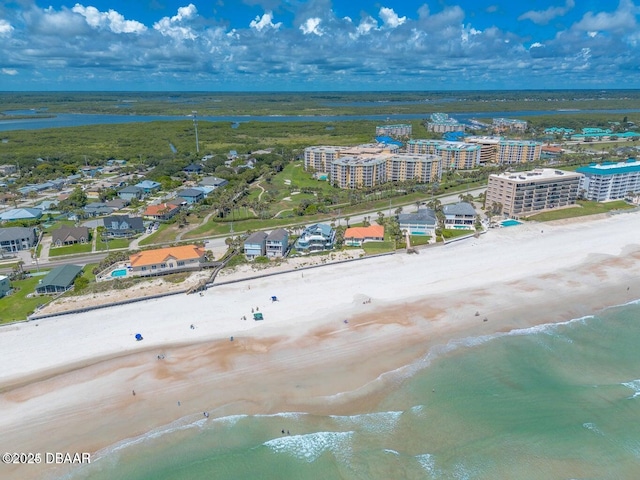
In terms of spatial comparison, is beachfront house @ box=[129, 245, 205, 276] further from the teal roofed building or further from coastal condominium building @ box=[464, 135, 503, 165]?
the teal roofed building

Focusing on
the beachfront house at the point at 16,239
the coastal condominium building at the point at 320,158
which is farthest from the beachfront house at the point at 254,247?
the coastal condominium building at the point at 320,158

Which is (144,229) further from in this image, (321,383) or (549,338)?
(549,338)

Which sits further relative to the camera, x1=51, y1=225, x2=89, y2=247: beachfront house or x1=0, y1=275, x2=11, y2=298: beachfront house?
x1=51, y1=225, x2=89, y2=247: beachfront house

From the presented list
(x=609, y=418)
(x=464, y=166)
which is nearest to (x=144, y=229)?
(x=609, y=418)

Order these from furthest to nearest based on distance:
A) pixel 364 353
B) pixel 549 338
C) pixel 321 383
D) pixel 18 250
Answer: pixel 18 250
pixel 549 338
pixel 364 353
pixel 321 383

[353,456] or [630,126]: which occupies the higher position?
[630,126]

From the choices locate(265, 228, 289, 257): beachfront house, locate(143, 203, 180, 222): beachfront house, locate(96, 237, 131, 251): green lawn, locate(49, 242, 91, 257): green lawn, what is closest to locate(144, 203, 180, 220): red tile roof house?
locate(143, 203, 180, 222): beachfront house

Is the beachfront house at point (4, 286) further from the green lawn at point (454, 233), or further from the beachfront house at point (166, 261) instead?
the green lawn at point (454, 233)
